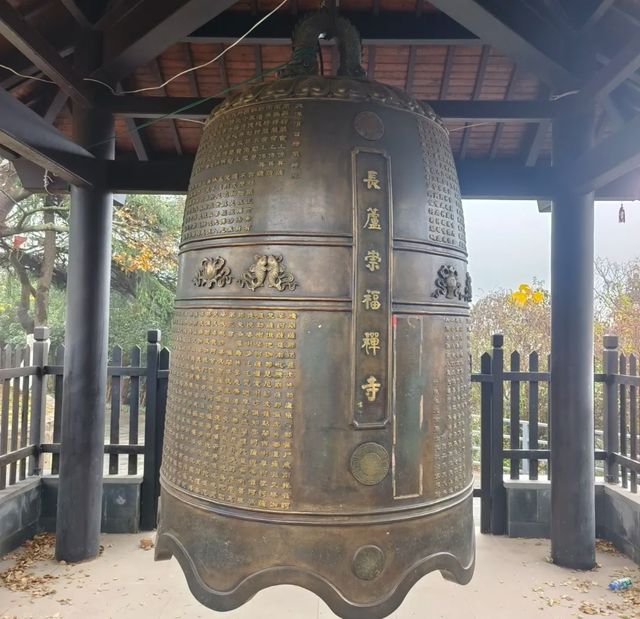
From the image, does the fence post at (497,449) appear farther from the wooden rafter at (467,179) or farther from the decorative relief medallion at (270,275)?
the decorative relief medallion at (270,275)

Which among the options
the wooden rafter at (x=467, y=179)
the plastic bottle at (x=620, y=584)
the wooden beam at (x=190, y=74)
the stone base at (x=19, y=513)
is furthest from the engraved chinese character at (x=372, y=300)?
the stone base at (x=19, y=513)

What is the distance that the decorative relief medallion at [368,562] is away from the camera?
6.36 ft

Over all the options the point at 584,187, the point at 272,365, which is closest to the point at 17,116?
the point at 272,365

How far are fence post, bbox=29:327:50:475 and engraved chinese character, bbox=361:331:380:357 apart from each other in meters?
4.14

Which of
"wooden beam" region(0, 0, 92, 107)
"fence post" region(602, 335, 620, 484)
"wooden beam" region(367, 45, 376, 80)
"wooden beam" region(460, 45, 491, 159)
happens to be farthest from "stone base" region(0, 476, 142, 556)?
"fence post" region(602, 335, 620, 484)

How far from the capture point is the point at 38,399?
501 centimetres

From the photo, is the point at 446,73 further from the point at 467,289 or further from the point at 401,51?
the point at 467,289

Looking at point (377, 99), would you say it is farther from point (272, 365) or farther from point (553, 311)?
point (553, 311)

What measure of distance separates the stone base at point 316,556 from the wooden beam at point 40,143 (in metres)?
2.22

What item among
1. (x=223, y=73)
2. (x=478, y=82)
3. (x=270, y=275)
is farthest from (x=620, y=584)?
(x=223, y=73)

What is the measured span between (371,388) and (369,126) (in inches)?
42.3

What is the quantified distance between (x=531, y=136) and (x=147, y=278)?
957cm

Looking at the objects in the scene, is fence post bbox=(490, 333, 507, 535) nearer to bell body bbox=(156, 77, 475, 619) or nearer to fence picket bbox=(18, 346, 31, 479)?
bell body bbox=(156, 77, 475, 619)

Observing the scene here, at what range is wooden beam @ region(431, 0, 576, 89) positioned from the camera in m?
3.25
